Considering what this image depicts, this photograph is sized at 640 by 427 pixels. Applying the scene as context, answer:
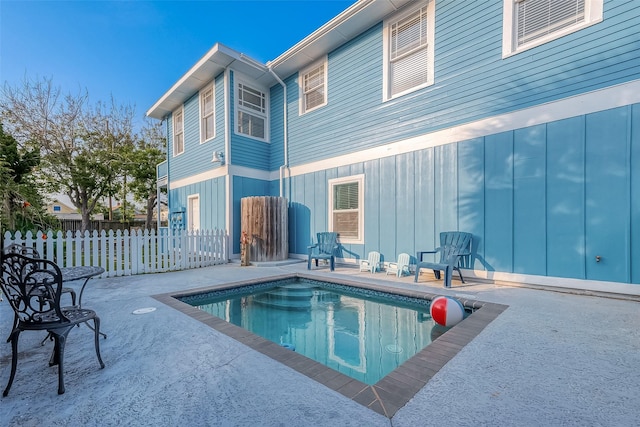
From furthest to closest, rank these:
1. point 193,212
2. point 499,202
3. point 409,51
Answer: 1. point 193,212
2. point 409,51
3. point 499,202

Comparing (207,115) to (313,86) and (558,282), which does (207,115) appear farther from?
(558,282)

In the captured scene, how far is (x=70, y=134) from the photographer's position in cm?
1367

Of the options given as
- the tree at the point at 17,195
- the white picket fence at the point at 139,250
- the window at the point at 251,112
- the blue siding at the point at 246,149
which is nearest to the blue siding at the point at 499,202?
the blue siding at the point at 246,149

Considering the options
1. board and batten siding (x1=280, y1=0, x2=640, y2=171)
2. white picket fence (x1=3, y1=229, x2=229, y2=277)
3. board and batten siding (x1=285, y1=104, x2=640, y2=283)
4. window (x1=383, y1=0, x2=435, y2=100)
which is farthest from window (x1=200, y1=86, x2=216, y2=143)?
board and batten siding (x1=285, y1=104, x2=640, y2=283)

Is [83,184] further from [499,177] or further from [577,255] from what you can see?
[577,255]

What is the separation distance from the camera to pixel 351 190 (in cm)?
694

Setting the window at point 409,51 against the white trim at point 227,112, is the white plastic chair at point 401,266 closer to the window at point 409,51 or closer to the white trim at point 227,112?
the window at point 409,51

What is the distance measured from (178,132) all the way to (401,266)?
9.58 meters

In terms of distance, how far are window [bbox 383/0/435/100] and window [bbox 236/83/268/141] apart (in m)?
4.22

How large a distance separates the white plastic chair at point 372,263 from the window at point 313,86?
4193 mm

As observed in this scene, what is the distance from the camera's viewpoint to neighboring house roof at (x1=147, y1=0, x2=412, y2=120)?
6.09 meters

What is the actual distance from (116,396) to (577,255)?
557cm

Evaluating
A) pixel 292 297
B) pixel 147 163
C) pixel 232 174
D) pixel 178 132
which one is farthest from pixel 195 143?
pixel 147 163

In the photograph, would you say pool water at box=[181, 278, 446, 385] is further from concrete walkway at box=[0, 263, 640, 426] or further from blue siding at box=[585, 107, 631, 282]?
blue siding at box=[585, 107, 631, 282]
